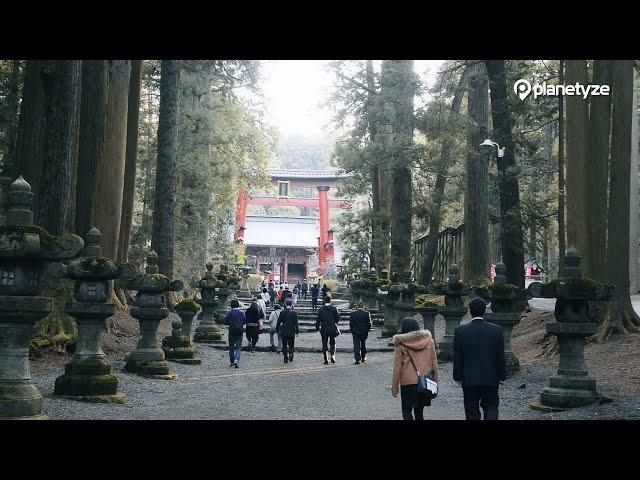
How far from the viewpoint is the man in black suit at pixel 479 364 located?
21.5ft

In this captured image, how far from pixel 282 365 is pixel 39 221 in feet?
20.1

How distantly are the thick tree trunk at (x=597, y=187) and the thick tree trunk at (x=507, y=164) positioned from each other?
463cm

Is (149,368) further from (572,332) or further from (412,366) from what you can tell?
(572,332)

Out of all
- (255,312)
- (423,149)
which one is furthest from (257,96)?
(255,312)

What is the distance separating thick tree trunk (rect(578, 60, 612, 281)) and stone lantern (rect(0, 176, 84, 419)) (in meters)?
8.75

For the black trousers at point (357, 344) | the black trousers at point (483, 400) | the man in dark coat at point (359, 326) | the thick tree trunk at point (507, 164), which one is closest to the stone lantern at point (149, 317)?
the man in dark coat at point (359, 326)

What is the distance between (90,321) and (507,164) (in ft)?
38.2

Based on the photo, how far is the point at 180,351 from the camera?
15.2 metres

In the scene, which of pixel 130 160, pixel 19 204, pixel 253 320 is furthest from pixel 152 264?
pixel 130 160

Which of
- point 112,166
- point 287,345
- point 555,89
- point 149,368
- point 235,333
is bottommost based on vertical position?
point 149,368

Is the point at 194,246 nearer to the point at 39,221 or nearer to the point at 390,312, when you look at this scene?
the point at 390,312

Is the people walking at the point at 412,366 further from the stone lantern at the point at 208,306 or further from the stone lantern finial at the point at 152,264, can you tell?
the stone lantern at the point at 208,306

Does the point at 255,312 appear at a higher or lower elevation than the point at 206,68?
lower
